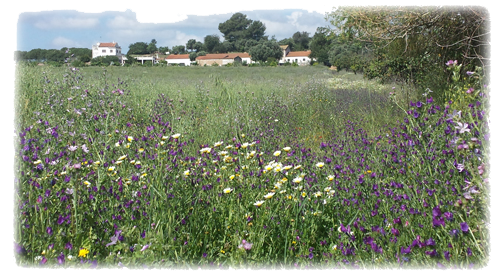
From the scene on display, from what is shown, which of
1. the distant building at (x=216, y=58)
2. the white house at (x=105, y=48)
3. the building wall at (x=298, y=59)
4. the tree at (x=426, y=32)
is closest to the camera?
the white house at (x=105, y=48)

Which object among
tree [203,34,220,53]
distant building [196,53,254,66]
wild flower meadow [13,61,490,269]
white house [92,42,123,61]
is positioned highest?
distant building [196,53,254,66]

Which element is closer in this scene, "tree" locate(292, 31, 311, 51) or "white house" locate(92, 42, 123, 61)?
"white house" locate(92, 42, 123, 61)

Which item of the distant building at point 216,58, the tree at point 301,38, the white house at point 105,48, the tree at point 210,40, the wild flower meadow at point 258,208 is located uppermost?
the tree at point 301,38

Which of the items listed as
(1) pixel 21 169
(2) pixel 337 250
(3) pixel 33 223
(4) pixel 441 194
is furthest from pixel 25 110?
(4) pixel 441 194

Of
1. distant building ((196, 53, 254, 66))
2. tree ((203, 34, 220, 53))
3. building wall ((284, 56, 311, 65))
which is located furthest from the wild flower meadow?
building wall ((284, 56, 311, 65))

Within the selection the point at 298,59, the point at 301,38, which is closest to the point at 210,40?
the point at 301,38

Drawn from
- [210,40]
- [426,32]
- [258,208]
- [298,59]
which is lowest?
[258,208]

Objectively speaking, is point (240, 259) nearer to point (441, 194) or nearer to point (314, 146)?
point (441, 194)

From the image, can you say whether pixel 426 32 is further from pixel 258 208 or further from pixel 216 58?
pixel 258 208

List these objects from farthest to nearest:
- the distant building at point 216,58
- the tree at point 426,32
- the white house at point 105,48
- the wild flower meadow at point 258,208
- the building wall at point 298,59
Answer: the building wall at point 298,59 < the distant building at point 216,58 < the tree at point 426,32 < the white house at point 105,48 < the wild flower meadow at point 258,208

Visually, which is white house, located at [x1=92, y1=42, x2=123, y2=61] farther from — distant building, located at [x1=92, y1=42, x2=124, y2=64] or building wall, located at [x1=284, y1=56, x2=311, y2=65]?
building wall, located at [x1=284, y1=56, x2=311, y2=65]

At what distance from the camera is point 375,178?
2.60m

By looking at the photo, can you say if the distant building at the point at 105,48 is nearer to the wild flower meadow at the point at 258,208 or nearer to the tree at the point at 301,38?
the wild flower meadow at the point at 258,208

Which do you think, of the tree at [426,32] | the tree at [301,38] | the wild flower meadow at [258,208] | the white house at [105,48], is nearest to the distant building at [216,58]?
the tree at [301,38]
